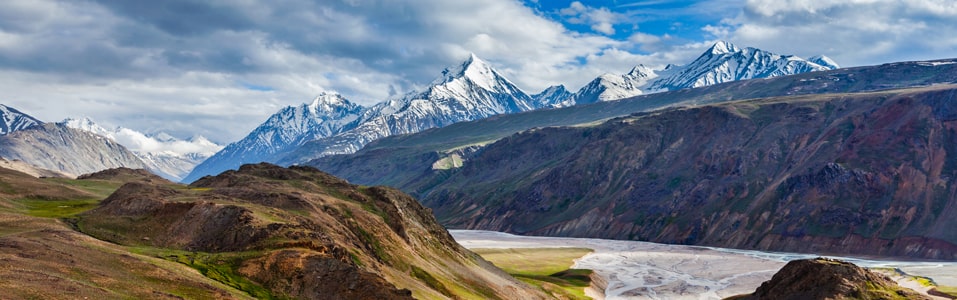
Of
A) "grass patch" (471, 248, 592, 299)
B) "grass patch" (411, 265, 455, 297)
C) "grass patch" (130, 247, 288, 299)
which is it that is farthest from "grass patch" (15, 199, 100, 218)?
"grass patch" (471, 248, 592, 299)

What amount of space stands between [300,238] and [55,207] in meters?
45.1

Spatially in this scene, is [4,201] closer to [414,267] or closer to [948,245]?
[414,267]

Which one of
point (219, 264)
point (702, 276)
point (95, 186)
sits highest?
point (95, 186)

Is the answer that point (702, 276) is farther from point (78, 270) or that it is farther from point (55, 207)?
point (78, 270)

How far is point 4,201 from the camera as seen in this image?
91.0 m

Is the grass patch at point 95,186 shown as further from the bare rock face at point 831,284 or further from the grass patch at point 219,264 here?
the bare rock face at point 831,284

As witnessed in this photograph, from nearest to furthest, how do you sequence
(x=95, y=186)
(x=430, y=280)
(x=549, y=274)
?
1. (x=430, y=280)
2. (x=95, y=186)
3. (x=549, y=274)

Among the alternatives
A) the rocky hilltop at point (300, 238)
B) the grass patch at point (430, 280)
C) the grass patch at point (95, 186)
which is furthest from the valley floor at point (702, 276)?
the grass patch at point (95, 186)

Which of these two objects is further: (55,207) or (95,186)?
(95,186)

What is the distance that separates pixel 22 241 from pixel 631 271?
150m

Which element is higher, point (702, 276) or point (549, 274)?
point (702, 276)

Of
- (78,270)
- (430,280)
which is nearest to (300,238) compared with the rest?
(78,270)

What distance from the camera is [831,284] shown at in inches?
3009

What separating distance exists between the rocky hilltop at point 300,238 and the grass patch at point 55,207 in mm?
4441
